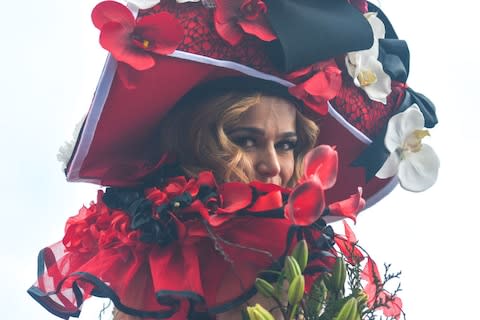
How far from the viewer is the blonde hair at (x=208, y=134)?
2.25 m

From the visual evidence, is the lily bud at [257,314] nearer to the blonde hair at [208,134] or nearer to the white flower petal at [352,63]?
the blonde hair at [208,134]

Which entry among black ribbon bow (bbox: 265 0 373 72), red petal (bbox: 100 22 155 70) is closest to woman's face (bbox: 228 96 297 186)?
black ribbon bow (bbox: 265 0 373 72)

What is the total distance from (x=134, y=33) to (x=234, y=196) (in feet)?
1.59

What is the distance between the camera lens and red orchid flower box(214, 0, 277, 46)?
87.4 inches

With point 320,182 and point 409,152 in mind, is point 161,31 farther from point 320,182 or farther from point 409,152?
point 409,152

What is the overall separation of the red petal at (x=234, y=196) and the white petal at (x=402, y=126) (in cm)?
57

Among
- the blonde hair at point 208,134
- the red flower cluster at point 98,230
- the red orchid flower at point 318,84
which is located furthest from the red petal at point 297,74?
the red flower cluster at point 98,230

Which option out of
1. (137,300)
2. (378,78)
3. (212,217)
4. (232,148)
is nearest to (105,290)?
(137,300)

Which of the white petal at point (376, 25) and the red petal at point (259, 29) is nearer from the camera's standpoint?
the red petal at point (259, 29)

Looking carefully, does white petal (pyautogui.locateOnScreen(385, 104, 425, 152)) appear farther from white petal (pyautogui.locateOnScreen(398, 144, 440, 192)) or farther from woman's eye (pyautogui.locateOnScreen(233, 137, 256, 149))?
woman's eye (pyautogui.locateOnScreen(233, 137, 256, 149))

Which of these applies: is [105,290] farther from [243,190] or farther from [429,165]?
[429,165]

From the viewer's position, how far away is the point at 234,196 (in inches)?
83.2

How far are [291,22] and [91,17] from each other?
1.76 ft

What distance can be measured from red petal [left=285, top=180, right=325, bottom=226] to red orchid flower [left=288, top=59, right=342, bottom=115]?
1.61 feet
